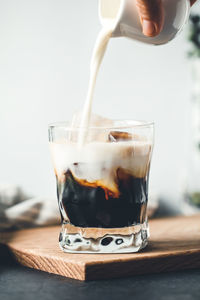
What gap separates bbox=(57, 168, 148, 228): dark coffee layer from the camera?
42.6 inches

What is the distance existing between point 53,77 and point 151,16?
34.3 inches

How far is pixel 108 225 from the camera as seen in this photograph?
3.57 feet

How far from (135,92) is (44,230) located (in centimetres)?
83

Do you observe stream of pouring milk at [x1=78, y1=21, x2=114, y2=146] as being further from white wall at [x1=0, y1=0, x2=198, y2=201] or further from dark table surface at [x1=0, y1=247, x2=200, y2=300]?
white wall at [x1=0, y1=0, x2=198, y2=201]

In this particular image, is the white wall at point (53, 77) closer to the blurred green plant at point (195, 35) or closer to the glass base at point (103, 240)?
the blurred green plant at point (195, 35)

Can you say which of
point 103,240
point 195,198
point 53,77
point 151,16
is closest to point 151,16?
point 151,16

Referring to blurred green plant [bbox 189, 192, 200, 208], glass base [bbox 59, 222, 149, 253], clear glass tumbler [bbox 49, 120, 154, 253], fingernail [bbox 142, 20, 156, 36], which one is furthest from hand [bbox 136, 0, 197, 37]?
blurred green plant [bbox 189, 192, 200, 208]

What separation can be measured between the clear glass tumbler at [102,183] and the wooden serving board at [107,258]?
0.13 ft

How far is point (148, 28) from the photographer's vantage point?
3.57ft

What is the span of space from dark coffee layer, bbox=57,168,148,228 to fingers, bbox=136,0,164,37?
0.29 meters

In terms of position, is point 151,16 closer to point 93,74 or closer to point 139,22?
point 139,22

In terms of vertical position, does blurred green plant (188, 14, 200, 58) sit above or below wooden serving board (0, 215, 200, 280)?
above

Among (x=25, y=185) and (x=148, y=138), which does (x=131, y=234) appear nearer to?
(x=148, y=138)

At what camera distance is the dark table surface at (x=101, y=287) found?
926 mm
